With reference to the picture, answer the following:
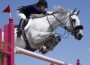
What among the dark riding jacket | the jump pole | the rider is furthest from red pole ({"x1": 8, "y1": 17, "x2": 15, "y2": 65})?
the dark riding jacket

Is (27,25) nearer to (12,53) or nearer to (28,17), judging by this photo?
(28,17)

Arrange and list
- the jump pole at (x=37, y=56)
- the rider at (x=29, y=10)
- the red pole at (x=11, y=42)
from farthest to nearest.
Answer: the rider at (x=29, y=10)
the jump pole at (x=37, y=56)
the red pole at (x=11, y=42)

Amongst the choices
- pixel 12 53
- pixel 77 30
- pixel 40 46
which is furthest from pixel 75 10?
pixel 12 53

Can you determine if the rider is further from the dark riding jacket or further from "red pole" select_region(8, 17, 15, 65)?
"red pole" select_region(8, 17, 15, 65)

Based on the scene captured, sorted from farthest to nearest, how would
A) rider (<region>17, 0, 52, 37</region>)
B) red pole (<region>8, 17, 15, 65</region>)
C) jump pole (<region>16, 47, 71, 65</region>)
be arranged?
rider (<region>17, 0, 52, 37</region>), jump pole (<region>16, 47, 71, 65</region>), red pole (<region>8, 17, 15, 65</region>)

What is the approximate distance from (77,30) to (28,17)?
116cm

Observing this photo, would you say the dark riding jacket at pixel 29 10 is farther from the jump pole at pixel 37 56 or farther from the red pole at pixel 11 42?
the red pole at pixel 11 42

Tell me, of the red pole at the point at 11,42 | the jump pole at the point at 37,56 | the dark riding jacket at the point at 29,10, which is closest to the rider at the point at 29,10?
the dark riding jacket at the point at 29,10

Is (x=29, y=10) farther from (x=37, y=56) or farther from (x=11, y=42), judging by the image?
(x=11, y=42)

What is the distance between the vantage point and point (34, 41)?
8.75 meters

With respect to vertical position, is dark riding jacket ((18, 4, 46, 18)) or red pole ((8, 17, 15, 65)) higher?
dark riding jacket ((18, 4, 46, 18))

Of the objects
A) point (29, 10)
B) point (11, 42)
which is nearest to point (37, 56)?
point (11, 42)

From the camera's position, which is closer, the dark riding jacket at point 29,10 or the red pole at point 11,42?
the red pole at point 11,42

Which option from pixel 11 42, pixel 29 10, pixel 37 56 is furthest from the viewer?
pixel 29 10
